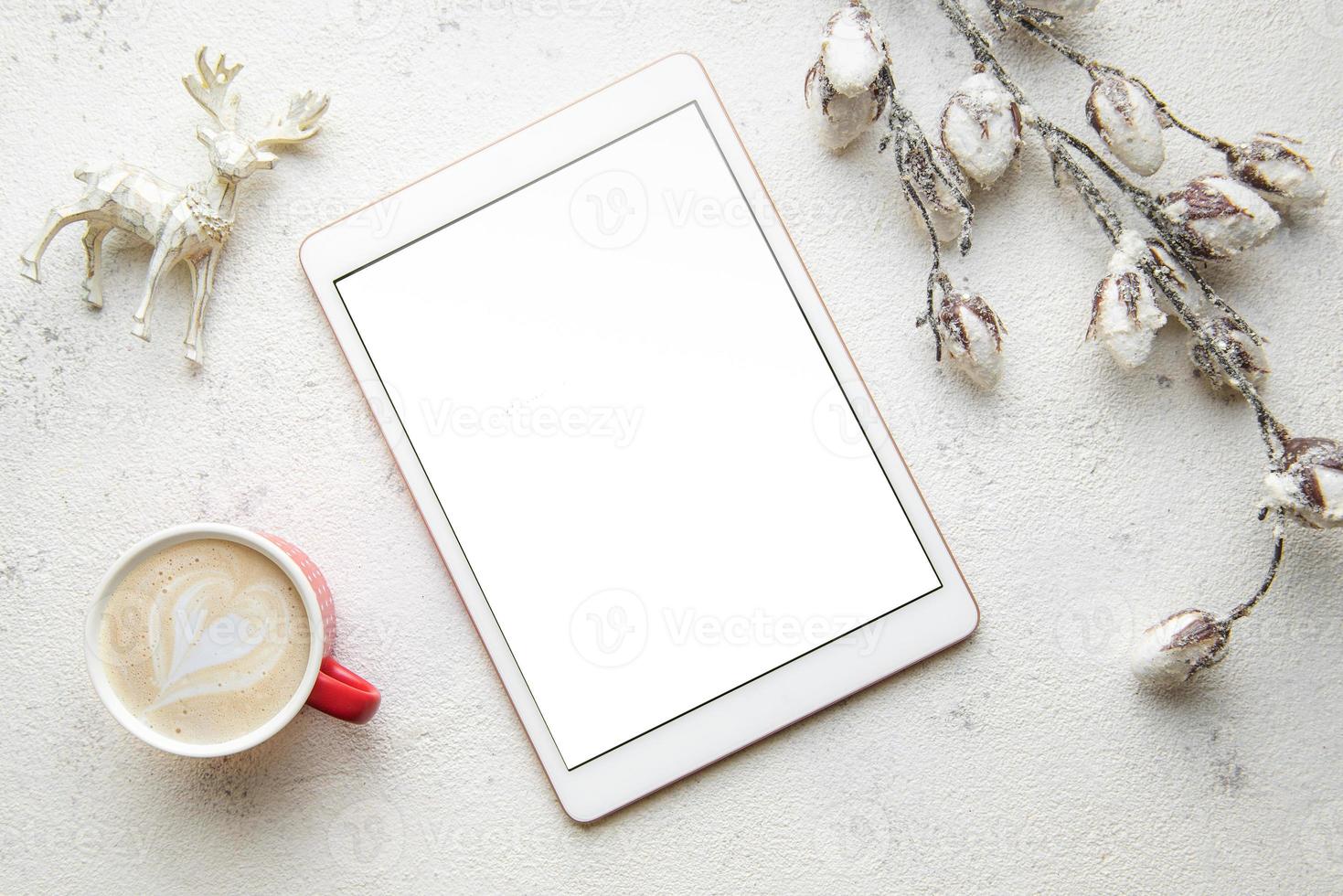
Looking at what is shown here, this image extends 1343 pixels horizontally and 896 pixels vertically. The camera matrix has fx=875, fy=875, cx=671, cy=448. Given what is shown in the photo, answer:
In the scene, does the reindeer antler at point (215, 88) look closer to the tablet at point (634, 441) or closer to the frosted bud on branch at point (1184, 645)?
the tablet at point (634, 441)

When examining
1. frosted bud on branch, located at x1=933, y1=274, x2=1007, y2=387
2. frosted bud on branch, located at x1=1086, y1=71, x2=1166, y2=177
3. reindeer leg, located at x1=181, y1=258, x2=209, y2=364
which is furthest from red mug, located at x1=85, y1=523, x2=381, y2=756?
frosted bud on branch, located at x1=1086, y1=71, x2=1166, y2=177

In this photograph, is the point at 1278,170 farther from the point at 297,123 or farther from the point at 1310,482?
the point at 297,123

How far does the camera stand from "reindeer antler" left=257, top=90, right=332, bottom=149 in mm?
553

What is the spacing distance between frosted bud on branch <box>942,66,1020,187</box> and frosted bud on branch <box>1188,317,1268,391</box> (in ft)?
0.52

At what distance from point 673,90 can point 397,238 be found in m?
0.20

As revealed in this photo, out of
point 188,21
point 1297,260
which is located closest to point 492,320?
point 188,21

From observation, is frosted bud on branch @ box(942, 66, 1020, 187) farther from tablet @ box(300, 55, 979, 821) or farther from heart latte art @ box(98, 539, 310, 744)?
heart latte art @ box(98, 539, 310, 744)

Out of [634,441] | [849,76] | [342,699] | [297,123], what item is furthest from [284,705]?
[849,76]

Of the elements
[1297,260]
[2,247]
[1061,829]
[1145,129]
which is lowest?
[1061,829]

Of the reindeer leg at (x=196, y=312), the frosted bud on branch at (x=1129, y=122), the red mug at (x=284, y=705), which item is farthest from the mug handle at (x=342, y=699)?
the frosted bud on branch at (x=1129, y=122)

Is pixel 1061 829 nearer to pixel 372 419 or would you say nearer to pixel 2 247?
pixel 372 419

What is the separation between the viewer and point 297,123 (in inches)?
21.9

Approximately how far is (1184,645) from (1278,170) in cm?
29

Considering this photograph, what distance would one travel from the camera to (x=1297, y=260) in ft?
1.85
